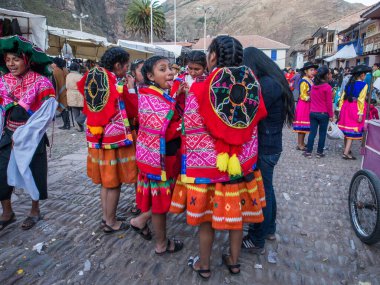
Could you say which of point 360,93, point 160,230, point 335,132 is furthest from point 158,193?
point 360,93

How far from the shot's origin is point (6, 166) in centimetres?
351

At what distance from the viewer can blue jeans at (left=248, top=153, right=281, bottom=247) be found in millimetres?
2961

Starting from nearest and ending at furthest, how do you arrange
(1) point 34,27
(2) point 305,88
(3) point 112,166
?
(3) point 112,166 < (1) point 34,27 < (2) point 305,88

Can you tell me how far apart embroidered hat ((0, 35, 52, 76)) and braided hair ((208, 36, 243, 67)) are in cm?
222

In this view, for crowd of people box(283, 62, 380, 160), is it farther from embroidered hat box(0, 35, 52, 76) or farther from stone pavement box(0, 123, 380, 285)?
embroidered hat box(0, 35, 52, 76)

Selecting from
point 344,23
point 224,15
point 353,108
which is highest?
point 224,15

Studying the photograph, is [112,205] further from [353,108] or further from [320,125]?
[353,108]

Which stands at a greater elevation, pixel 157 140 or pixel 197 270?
pixel 157 140

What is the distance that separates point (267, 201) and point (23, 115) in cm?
273

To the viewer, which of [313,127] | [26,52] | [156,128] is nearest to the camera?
[156,128]

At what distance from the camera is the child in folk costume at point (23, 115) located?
3.40 m

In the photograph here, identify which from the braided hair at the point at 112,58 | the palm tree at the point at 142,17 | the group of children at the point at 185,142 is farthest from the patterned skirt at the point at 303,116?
the palm tree at the point at 142,17

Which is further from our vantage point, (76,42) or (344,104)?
(76,42)

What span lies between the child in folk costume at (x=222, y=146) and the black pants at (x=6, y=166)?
74.7 inches
